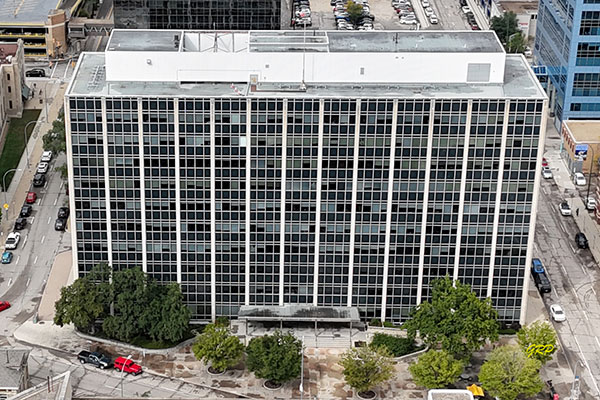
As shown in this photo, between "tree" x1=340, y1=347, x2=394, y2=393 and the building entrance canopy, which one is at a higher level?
the building entrance canopy

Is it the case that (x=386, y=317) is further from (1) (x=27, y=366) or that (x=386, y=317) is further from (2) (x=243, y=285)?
(1) (x=27, y=366)

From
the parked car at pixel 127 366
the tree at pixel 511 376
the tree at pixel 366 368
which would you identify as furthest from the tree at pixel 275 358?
the tree at pixel 511 376

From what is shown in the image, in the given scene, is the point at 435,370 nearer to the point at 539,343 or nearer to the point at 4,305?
the point at 539,343

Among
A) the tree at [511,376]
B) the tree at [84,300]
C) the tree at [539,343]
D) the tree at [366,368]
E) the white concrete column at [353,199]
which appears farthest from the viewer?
the tree at [84,300]

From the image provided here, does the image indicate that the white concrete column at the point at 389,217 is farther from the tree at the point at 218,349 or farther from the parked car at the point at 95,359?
the parked car at the point at 95,359

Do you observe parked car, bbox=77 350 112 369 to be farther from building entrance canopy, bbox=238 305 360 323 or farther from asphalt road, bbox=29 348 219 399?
building entrance canopy, bbox=238 305 360 323

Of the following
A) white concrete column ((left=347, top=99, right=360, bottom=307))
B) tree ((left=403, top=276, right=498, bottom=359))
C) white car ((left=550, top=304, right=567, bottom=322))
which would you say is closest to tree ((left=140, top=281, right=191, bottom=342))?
white concrete column ((left=347, top=99, right=360, bottom=307))

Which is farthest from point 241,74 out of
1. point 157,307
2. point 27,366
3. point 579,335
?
point 579,335
